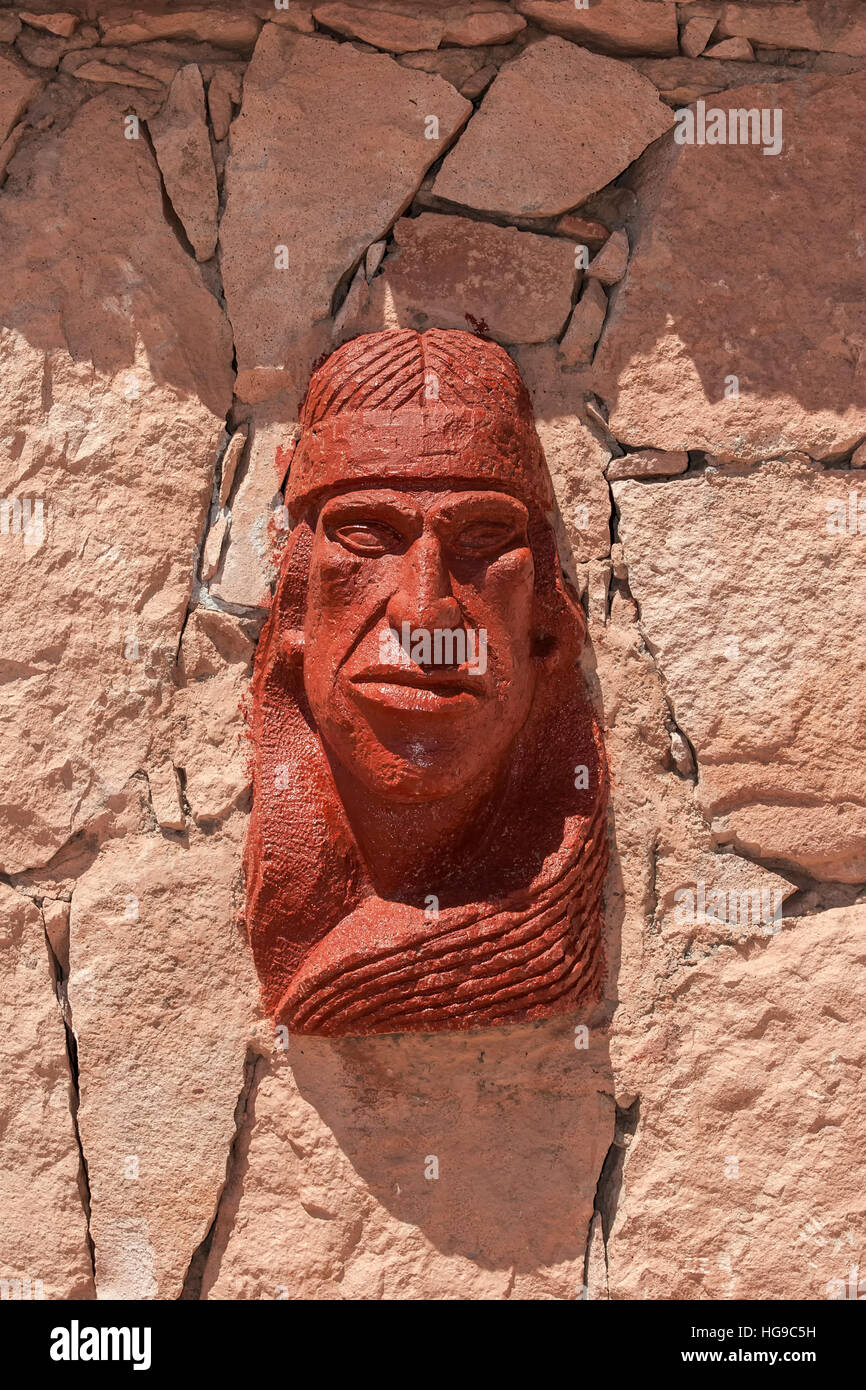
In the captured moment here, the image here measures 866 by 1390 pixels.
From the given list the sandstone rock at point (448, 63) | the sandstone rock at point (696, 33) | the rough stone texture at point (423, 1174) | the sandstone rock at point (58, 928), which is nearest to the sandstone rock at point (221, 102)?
the sandstone rock at point (448, 63)

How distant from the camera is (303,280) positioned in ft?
8.34

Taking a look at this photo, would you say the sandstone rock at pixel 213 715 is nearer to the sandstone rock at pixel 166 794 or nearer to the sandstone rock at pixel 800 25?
the sandstone rock at pixel 166 794

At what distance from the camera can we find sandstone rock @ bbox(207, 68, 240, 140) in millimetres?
2576

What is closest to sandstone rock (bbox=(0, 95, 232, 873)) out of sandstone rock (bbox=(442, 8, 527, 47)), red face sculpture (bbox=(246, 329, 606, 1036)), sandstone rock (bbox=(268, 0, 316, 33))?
red face sculpture (bbox=(246, 329, 606, 1036))

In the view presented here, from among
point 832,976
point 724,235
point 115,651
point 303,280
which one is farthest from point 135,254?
point 832,976

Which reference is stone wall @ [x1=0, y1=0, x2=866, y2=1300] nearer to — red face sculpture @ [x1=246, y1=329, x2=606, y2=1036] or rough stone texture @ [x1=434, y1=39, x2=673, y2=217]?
rough stone texture @ [x1=434, y1=39, x2=673, y2=217]

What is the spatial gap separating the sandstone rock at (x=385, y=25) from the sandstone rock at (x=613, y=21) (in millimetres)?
198

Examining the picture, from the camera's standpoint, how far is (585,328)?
254cm

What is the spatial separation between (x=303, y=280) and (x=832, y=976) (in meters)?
1.78

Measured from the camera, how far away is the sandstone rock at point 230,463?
2.52 m

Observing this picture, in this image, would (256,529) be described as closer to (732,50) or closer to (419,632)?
(419,632)

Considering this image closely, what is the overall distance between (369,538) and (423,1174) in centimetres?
124

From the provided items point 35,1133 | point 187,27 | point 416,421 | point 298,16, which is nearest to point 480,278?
point 416,421

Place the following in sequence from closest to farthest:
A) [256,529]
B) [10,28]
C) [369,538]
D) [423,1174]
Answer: [369,538] < [423,1174] < [256,529] < [10,28]
